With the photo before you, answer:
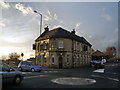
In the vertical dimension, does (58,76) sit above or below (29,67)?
below

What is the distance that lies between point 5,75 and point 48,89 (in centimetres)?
265

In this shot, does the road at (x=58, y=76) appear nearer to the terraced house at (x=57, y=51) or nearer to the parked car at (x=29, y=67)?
the parked car at (x=29, y=67)

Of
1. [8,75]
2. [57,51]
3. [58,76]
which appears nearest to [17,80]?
[8,75]

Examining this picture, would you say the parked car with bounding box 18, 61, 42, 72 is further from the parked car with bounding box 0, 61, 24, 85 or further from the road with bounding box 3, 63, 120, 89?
the parked car with bounding box 0, 61, 24, 85

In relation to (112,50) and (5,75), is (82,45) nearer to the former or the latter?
(5,75)

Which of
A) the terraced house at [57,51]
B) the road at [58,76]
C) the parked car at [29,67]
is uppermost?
the terraced house at [57,51]

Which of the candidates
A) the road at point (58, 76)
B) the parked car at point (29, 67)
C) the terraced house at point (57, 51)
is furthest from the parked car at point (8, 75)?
the terraced house at point (57, 51)

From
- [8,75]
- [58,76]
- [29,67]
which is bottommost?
[58,76]

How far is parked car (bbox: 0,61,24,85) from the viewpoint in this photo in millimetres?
10522

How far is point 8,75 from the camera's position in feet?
35.6

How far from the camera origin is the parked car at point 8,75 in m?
10.5

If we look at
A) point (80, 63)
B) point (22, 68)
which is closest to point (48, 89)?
point (22, 68)

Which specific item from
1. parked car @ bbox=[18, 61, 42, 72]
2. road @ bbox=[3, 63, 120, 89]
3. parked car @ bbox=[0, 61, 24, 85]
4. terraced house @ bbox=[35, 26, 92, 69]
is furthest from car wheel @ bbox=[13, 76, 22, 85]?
terraced house @ bbox=[35, 26, 92, 69]

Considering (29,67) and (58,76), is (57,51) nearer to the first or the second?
(29,67)
